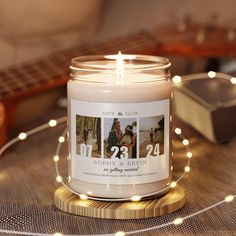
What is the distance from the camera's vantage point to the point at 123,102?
1.87 ft

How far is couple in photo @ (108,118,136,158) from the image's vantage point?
574 mm

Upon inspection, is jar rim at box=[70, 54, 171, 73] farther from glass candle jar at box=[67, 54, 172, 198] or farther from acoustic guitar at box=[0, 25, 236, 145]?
acoustic guitar at box=[0, 25, 236, 145]

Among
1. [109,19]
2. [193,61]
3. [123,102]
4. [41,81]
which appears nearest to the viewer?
[123,102]

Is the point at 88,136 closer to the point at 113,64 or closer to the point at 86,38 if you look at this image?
the point at 113,64

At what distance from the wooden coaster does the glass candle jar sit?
1 cm

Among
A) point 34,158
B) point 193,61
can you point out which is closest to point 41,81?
point 34,158

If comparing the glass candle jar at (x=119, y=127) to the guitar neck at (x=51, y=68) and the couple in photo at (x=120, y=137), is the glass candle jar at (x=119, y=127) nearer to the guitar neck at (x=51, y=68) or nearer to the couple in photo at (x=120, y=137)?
the couple in photo at (x=120, y=137)

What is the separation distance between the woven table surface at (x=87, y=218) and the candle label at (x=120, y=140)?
0.15 feet

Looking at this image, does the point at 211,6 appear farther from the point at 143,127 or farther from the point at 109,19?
Answer: the point at 143,127

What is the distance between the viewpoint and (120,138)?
1.89 ft

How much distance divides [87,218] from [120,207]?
1.4 inches

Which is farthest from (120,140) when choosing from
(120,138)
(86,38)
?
(86,38)

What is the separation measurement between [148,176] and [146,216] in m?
0.04

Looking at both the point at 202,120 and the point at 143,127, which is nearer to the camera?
the point at 143,127
